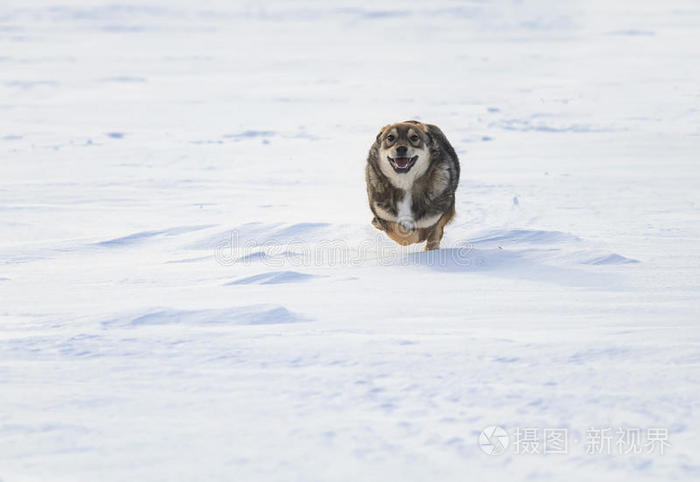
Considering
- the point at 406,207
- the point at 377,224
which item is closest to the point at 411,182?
the point at 406,207

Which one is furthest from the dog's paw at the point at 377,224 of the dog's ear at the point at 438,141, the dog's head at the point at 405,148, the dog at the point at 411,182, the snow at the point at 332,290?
the dog's ear at the point at 438,141

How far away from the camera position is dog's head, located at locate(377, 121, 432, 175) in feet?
18.5

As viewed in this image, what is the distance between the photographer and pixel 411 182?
585 centimetres

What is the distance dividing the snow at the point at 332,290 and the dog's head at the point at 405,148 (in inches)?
21.2

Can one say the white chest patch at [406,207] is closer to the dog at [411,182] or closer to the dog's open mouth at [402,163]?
the dog at [411,182]

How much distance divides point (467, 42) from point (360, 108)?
28.4 feet

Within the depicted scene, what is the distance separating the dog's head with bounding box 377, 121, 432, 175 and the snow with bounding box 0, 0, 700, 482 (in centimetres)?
54

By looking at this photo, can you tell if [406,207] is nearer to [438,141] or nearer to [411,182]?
[411,182]

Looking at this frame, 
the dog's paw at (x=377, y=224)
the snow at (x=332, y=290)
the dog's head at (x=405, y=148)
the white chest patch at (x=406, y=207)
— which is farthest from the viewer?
the dog's paw at (x=377, y=224)

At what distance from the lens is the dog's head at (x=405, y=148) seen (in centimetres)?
565

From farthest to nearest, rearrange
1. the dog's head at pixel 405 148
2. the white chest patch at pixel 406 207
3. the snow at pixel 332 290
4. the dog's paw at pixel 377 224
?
the dog's paw at pixel 377 224 → the white chest patch at pixel 406 207 → the dog's head at pixel 405 148 → the snow at pixel 332 290

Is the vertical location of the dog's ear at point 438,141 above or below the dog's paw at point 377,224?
above

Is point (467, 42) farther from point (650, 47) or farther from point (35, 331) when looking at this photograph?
point (35, 331)

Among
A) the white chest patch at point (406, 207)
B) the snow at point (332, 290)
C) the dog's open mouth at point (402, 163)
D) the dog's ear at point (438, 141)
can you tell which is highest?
the dog's ear at point (438, 141)
